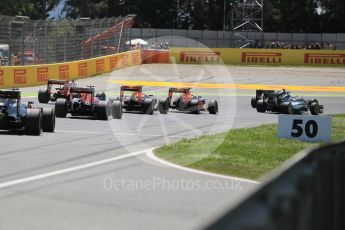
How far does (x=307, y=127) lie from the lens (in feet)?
42.1

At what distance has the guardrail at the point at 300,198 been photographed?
8.08 feet

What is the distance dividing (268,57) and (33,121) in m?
35.9

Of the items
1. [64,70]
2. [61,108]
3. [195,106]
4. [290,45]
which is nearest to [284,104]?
[195,106]

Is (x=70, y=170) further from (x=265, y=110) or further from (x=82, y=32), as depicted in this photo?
(x=82, y=32)

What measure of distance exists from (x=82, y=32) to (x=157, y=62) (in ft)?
27.4

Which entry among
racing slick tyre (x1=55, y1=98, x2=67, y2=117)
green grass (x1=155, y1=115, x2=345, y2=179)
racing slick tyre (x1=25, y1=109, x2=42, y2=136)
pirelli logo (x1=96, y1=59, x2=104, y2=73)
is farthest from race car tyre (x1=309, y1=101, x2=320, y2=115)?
pirelli logo (x1=96, y1=59, x2=104, y2=73)

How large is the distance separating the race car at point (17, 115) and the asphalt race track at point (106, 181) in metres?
0.22

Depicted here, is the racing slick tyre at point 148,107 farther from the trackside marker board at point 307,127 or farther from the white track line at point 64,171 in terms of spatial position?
the white track line at point 64,171

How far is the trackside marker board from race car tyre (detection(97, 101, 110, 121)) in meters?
5.61

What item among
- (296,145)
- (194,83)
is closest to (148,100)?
(296,145)

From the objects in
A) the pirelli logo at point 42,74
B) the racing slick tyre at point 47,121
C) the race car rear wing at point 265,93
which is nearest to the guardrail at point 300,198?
the racing slick tyre at point 47,121

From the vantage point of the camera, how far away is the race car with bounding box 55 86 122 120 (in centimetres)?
1766

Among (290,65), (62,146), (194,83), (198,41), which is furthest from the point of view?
(198,41)

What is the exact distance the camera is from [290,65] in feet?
155
